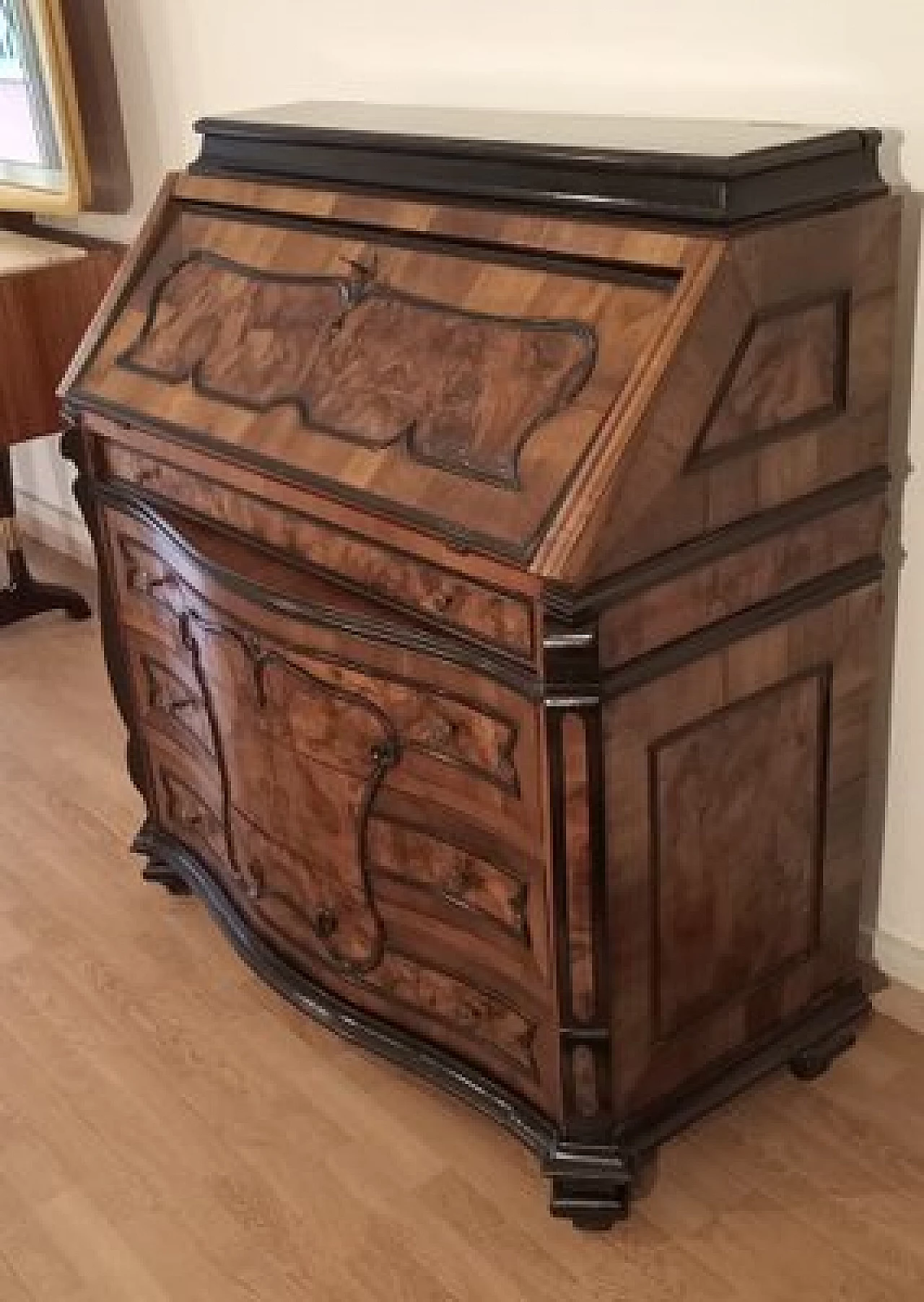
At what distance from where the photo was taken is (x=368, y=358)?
5.68 feet

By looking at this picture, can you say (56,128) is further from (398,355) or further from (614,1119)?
(614,1119)

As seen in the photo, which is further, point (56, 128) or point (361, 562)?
point (56, 128)

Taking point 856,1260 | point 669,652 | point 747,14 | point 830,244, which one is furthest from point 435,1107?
point 747,14

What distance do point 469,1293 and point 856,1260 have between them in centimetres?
44

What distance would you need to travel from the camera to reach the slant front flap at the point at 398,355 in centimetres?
149

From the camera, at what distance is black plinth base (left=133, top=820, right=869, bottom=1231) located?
1768 mm

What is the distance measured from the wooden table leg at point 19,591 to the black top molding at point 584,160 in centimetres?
160

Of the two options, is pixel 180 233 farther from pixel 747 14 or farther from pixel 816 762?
pixel 816 762

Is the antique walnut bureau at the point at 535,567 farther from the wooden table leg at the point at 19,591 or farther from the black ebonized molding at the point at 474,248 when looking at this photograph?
the wooden table leg at the point at 19,591

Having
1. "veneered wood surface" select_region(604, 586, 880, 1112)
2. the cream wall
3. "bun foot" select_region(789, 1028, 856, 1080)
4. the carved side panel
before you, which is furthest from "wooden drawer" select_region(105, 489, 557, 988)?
the cream wall

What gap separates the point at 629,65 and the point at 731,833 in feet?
3.25

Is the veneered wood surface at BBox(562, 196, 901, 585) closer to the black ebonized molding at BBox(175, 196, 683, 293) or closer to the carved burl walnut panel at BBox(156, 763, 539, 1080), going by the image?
the black ebonized molding at BBox(175, 196, 683, 293)

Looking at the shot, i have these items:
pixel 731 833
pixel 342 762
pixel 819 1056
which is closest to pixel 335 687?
pixel 342 762

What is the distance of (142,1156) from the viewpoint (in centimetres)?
194
